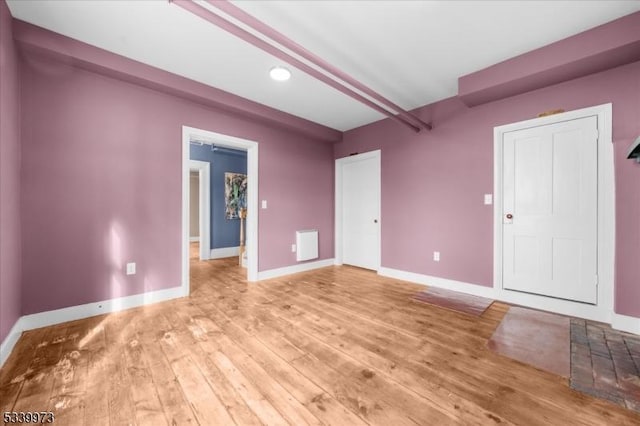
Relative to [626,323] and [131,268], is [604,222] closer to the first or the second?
[626,323]

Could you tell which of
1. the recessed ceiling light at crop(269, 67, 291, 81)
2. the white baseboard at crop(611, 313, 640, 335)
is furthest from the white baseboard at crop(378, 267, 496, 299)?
the recessed ceiling light at crop(269, 67, 291, 81)

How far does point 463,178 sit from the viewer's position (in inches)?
136

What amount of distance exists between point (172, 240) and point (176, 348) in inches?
60.0

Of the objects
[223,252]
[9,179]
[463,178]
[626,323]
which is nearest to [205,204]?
[223,252]

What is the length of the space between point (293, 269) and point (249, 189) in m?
1.57

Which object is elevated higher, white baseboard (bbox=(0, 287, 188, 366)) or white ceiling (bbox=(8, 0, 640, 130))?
white ceiling (bbox=(8, 0, 640, 130))

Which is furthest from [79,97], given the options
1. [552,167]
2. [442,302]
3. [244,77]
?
[552,167]

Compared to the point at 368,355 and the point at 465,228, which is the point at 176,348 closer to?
the point at 368,355

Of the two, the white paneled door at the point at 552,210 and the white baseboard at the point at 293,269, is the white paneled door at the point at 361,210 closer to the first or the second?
the white baseboard at the point at 293,269

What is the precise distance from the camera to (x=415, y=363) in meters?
1.82

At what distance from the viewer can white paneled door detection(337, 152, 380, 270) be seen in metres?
4.60

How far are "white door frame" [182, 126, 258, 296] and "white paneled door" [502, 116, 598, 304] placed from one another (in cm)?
340

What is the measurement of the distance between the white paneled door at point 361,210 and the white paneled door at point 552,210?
1.91 meters

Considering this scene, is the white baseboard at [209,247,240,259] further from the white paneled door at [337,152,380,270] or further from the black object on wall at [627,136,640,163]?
the black object on wall at [627,136,640,163]
